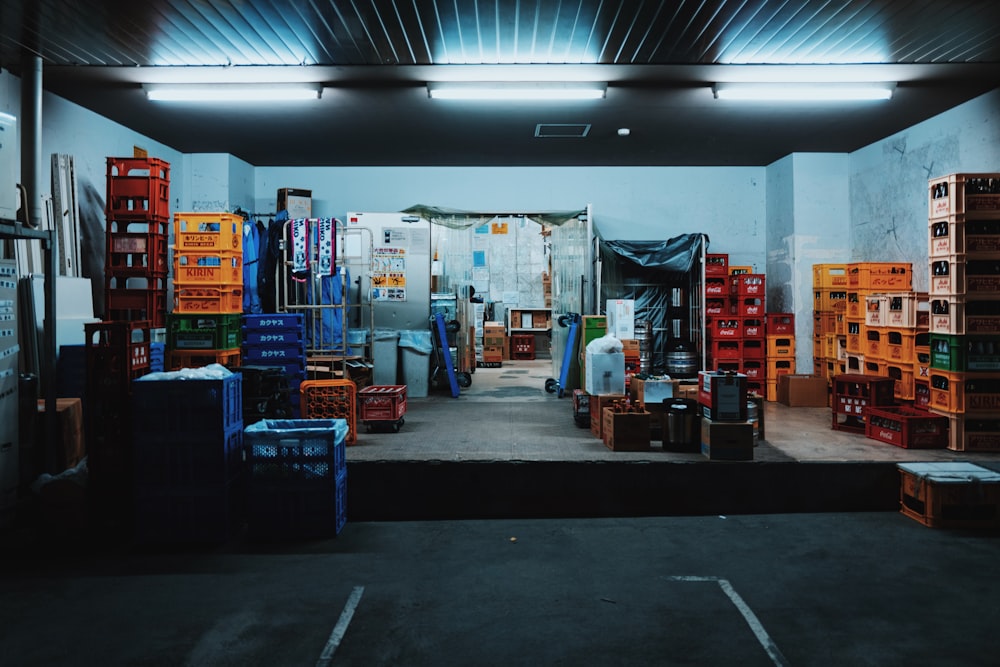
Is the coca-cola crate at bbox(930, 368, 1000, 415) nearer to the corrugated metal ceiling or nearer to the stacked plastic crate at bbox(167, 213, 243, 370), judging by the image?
the corrugated metal ceiling

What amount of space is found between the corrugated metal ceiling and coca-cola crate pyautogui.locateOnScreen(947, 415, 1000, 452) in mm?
3311

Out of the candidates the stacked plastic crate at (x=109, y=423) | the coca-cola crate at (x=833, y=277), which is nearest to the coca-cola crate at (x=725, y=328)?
the coca-cola crate at (x=833, y=277)

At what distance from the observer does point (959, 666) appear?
2.75 metres

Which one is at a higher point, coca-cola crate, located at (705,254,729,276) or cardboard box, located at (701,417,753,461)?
coca-cola crate, located at (705,254,729,276)

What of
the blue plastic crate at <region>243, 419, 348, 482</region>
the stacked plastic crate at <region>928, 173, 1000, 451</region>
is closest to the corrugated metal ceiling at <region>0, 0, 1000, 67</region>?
the stacked plastic crate at <region>928, 173, 1000, 451</region>

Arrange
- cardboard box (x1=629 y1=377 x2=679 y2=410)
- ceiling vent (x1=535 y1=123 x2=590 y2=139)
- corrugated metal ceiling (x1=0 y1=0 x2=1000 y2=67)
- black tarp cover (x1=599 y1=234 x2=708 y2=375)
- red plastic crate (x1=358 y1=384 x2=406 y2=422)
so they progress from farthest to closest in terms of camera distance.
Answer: black tarp cover (x1=599 y1=234 x2=708 y2=375), ceiling vent (x1=535 y1=123 x2=590 y2=139), red plastic crate (x1=358 y1=384 x2=406 y2=422), cardboard box (x1=629 y1=377 x2=679 y2=410), corrugated metal ceiling (x1=0 y1=0 x2=1000 y2=67)

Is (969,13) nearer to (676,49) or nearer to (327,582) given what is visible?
(676,49)

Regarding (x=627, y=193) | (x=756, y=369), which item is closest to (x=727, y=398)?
(x=756, y=369)

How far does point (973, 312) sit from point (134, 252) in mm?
8232

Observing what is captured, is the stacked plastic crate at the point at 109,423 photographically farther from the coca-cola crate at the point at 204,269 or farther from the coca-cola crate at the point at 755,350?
the coca-cola crate at the point at 755,350

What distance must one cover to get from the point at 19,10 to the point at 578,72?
15.1 feet

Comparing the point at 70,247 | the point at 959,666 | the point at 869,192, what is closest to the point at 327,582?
the point at 959,666

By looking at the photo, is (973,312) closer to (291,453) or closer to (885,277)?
(885,277)

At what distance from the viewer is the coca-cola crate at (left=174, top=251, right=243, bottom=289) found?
22.7 ft
